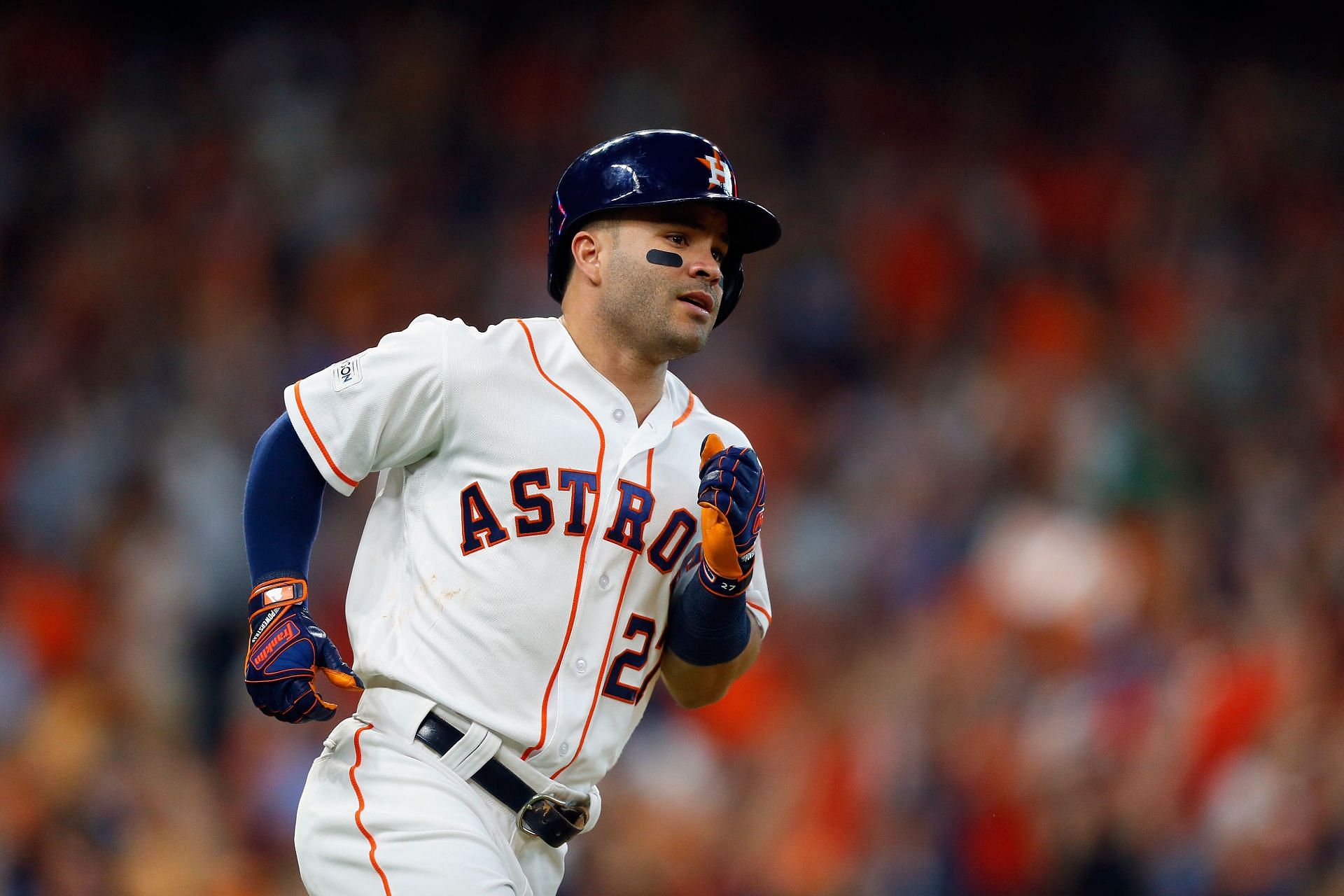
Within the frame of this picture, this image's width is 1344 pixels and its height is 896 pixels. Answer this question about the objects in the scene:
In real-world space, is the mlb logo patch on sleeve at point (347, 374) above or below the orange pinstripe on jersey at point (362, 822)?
above

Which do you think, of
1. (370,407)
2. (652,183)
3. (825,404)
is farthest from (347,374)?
(825,404)

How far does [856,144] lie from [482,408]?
5.63 m

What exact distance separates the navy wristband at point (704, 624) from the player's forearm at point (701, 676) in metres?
0.02

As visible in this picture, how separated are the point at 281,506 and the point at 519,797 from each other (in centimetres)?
58

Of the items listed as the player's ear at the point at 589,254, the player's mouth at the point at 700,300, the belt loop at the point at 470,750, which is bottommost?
the belt loop at the point at 470,750

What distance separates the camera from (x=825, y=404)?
6758mm

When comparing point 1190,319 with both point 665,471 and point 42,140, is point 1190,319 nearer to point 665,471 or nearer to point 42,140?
point 665,471

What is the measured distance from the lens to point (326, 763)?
2.34 metres

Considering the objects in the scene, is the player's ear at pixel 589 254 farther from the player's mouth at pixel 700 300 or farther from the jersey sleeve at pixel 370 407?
the jersey sleeve at pixel 370 407

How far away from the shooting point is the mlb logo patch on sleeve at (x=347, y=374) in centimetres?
231

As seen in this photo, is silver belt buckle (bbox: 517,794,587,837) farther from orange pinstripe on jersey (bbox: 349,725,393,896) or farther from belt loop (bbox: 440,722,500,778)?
orange pinstripe on jersey (bbox: 349,725,393,896)

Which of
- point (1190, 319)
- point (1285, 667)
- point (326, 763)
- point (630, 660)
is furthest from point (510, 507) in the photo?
point (1190, 319)

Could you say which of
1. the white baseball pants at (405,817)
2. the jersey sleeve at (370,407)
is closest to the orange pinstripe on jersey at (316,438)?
the jersey sleeve at (370,407)

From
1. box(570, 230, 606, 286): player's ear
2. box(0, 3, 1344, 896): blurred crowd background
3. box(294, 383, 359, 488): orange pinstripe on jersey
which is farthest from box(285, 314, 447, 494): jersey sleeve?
box(0, 3, 1344, 896): blurred crowd background
